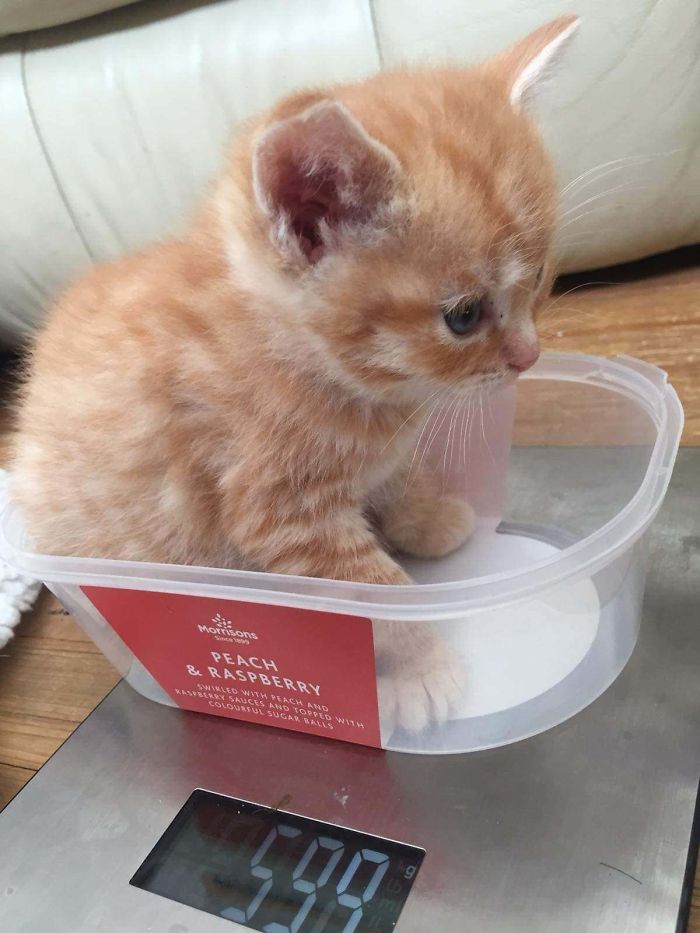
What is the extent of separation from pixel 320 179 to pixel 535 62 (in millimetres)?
253

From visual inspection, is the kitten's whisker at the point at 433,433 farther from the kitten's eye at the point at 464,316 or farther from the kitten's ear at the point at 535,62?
the kitten's ear at the point at 535,62

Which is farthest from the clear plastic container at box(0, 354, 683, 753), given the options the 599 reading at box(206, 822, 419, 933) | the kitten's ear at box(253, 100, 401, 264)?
the kitten's ear at box(253, 100, 401, 264)

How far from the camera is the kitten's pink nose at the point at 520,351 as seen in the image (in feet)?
1.98

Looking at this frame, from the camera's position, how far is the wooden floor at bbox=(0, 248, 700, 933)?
0.75 meters

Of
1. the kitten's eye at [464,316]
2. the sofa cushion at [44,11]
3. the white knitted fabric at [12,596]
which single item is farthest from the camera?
the sofa cushion at [44,11]

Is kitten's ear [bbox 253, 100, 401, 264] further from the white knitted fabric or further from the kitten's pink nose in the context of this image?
the white knitted fabric

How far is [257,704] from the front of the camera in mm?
671

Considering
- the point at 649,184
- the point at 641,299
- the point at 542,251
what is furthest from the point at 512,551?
the point at 649,184

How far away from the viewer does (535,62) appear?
0.63 m

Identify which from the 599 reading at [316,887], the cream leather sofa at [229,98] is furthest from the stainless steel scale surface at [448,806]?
the cream leather sofa at [229,98]

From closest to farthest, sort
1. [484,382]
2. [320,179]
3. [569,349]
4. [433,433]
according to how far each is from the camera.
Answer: [320,179] < [484,382] < [433,433] < [569,349]

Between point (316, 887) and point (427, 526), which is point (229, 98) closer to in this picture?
point (427, 526)

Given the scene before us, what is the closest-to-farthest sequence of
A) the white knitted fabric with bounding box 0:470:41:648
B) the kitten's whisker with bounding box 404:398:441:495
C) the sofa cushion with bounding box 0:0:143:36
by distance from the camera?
the kitten's whisker with bounding box 404:398:441:495
the white knitted fabric with bounding box 0:470:41:648
the sofa cushion with bounding box 0:0:143:36

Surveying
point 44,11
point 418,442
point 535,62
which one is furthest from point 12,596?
point 44,11
